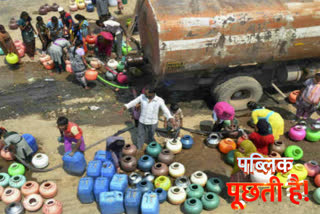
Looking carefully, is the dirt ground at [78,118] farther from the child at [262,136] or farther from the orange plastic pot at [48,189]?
the child at [262,136]

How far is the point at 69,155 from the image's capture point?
6.27 metres

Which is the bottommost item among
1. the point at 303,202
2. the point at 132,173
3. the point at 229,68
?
the point at 303,202

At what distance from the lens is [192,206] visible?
18.0ft

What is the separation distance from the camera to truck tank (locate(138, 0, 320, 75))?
707 centimetres

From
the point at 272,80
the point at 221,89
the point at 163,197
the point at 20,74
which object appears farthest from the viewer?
the point at 20,74

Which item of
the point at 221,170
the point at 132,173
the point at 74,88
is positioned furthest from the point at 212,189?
the point at 74,88

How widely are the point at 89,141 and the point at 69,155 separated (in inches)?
51.0

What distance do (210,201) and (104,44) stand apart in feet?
23.8

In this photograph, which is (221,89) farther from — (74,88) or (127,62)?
(74,88)

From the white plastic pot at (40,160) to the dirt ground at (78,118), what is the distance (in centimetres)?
20

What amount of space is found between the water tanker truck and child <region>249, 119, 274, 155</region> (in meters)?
2.66

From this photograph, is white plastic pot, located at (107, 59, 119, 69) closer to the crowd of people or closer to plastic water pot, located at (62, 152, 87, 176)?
the crowd of people

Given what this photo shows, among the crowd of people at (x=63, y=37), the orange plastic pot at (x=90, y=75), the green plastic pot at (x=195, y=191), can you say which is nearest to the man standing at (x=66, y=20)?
the crowd of people at (x=63, y=37)

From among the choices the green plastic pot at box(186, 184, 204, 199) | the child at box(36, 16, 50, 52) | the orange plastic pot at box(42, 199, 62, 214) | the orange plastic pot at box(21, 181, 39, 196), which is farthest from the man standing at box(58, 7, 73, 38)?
the green plastic pot at box(186, 184, 204, 199)
